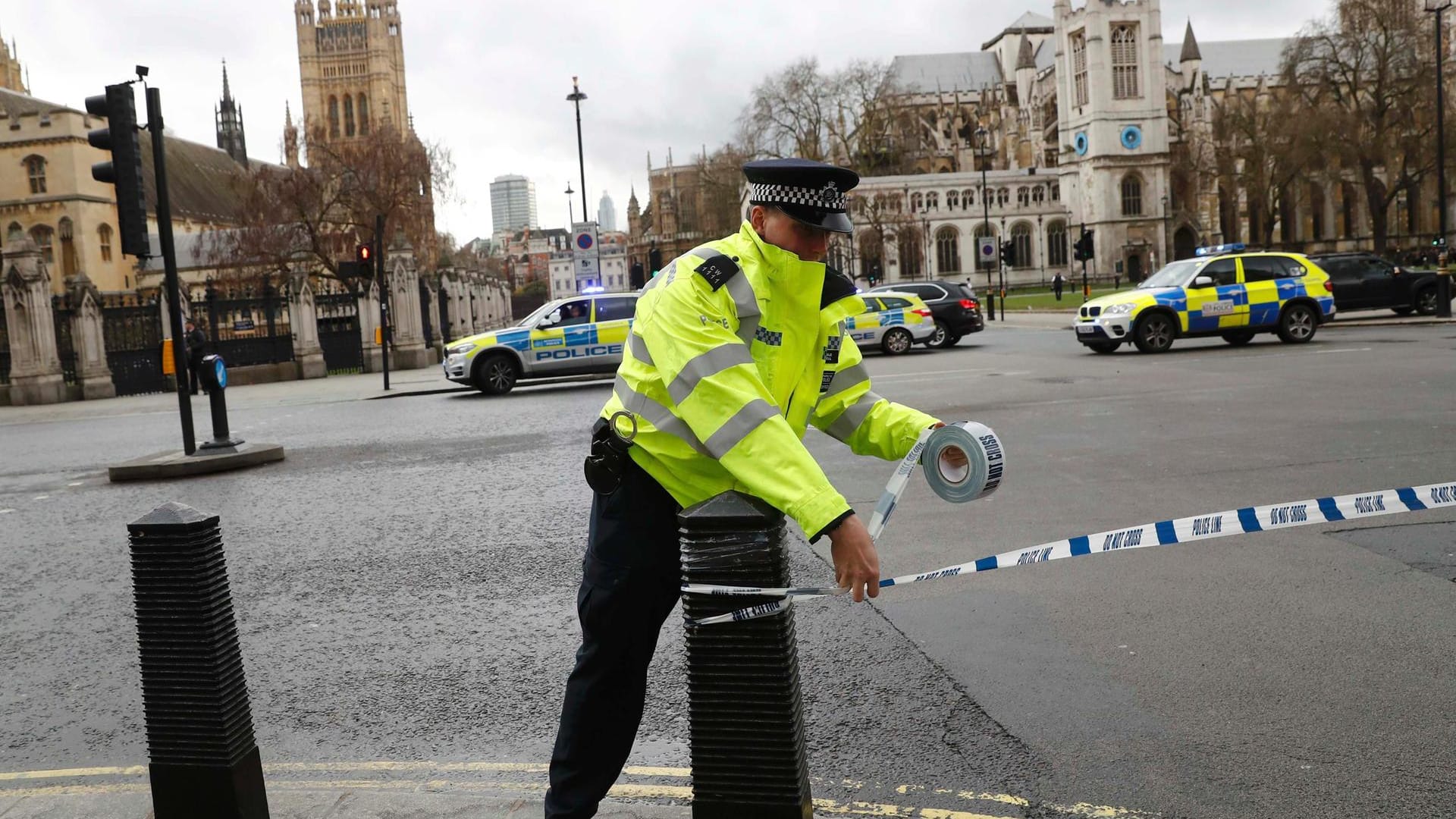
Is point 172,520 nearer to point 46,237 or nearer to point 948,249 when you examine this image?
point 46,237

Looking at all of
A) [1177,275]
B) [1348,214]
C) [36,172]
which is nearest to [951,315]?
[1177,275]

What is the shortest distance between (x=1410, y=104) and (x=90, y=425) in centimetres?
4837

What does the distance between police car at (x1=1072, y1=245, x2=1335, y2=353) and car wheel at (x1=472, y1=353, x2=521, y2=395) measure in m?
10.3

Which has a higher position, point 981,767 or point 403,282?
point 403,282

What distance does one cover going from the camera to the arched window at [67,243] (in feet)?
217

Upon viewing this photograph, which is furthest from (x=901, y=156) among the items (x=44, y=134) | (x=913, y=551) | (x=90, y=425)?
(x=913, y=551)

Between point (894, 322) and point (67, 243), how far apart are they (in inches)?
2367

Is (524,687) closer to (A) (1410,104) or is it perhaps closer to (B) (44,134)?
(A) (1410,104)

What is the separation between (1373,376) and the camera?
1391 cm

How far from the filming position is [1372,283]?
25641 mm

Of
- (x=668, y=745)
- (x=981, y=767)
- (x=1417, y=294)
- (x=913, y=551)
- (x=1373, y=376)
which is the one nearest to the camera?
(x=981, y=767)

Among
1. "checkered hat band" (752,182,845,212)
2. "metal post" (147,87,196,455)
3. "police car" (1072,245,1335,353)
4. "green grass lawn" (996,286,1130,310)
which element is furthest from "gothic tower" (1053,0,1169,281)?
"checkered hat band" (752,182,845,212)

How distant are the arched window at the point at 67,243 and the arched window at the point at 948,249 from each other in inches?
2362

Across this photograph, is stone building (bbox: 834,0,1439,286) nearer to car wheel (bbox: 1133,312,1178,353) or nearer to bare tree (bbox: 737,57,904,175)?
bare tree (bbox: 737,57,904,175)
